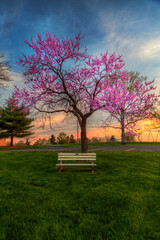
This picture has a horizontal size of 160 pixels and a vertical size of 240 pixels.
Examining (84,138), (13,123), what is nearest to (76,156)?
(84,138)

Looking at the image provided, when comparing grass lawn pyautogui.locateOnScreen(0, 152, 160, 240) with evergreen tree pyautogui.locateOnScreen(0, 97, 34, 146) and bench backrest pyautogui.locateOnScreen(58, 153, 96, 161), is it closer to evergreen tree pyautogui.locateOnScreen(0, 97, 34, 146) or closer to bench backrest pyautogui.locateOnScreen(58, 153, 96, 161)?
bench backrest pyautogui.locateOnScreen(58, 153, 96, 161)

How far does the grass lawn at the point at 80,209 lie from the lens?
10.9 feet

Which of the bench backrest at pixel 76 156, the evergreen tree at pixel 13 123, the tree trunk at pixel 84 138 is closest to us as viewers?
the bench backrest at pixel 76 156

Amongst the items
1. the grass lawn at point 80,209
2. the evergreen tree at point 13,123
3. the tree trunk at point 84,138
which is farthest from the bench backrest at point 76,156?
the evergreen tree at point 13,123

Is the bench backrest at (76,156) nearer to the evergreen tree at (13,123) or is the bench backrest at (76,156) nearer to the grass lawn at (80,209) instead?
the grass lawn at (80,209)

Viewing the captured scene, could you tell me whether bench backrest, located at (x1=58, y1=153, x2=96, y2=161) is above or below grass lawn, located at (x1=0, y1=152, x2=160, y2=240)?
above

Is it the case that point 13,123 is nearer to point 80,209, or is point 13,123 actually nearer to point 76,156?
point 76,156

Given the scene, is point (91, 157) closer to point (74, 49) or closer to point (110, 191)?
point (110, 191)

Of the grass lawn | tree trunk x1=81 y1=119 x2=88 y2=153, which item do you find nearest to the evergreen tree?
tree trunk x1=81 y1=119 x2=88 y2=153

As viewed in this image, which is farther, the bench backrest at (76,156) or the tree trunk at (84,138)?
the tree trunk at (84,138)

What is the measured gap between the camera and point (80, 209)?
4.26 m

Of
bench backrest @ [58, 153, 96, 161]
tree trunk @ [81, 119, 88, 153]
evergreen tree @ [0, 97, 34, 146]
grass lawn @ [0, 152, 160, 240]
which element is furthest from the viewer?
evergreen tree @ [0, 97, 34, 146]

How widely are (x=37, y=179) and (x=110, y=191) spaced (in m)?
3.23

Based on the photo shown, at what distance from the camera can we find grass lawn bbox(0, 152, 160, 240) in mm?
3311
